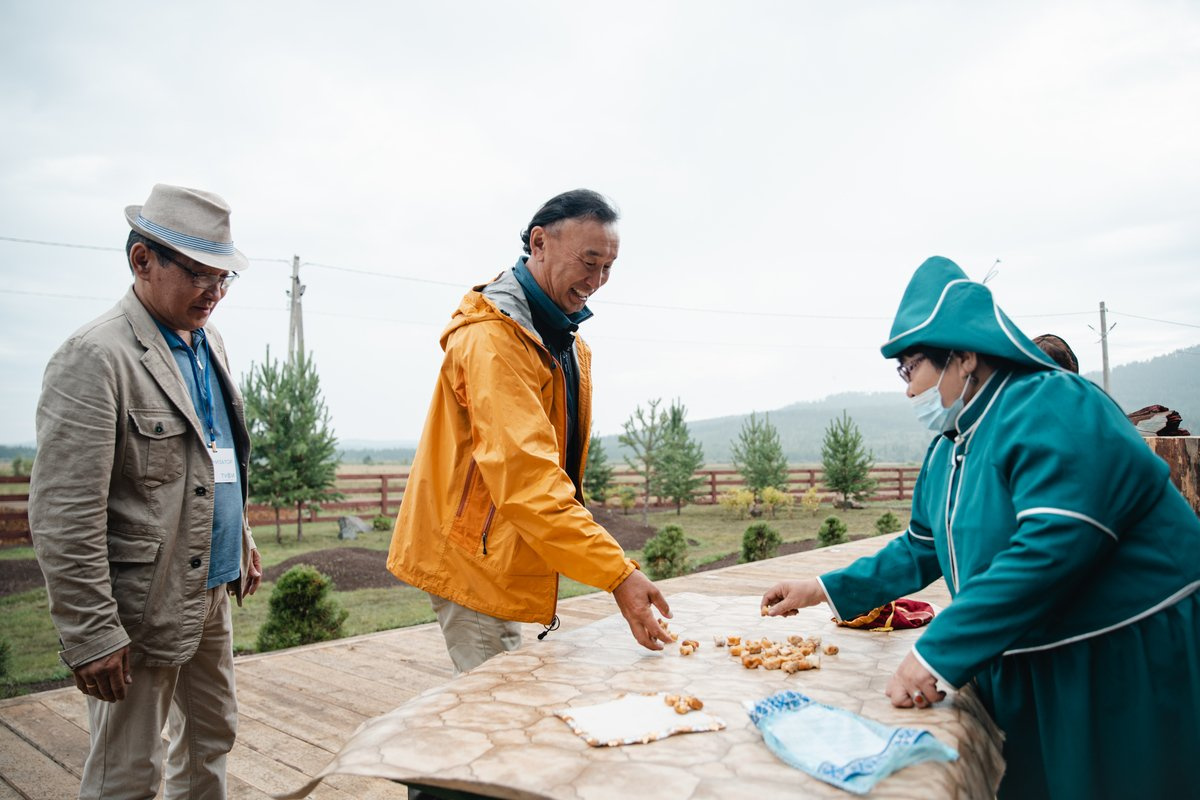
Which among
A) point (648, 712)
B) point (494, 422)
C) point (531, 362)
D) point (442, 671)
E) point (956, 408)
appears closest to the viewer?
point (648, 712)

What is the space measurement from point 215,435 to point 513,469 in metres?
1.04

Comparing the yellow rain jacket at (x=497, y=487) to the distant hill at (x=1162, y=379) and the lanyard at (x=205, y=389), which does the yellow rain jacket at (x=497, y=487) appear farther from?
the distant hill at (x=1162, y=379)

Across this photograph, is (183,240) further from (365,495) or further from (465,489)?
(365,495)

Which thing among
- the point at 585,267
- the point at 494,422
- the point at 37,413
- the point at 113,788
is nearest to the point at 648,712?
the point at 494,422

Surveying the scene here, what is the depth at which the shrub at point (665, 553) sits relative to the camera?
7.99 meters

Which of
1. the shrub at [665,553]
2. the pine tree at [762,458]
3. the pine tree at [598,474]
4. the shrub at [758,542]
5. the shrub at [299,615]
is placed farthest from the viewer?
the pine tree at [762,458]

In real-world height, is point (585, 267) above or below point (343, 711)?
above

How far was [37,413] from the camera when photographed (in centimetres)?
179

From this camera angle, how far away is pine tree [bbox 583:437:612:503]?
55.1 ft

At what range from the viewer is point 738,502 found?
17625 mm

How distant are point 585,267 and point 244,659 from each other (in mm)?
3689

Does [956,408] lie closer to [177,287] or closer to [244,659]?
[177,287]

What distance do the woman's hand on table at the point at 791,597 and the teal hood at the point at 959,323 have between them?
73 cm

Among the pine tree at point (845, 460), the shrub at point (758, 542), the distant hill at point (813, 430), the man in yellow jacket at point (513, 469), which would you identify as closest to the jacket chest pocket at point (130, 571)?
the man in yellow jacket at point (513, 469)
